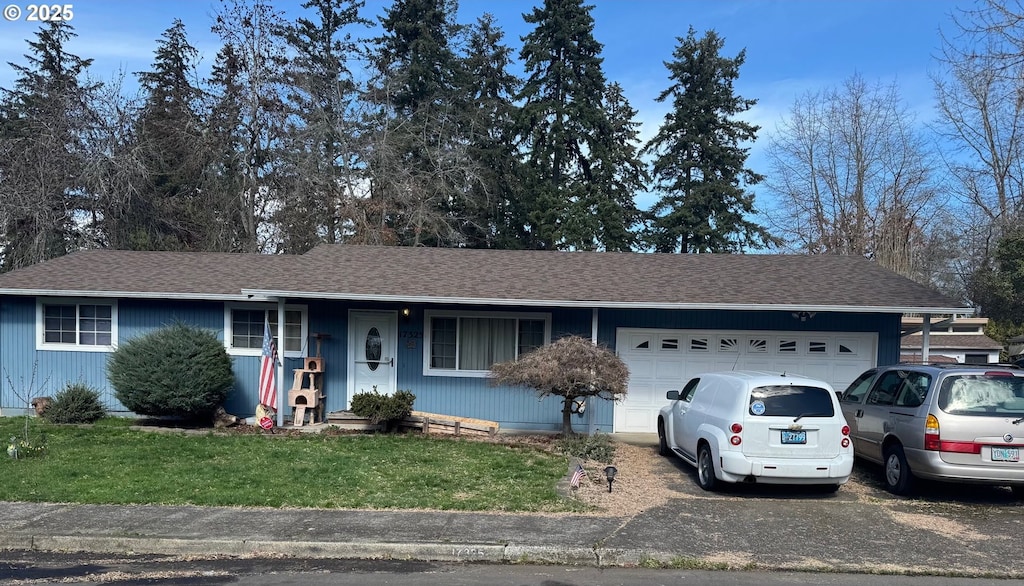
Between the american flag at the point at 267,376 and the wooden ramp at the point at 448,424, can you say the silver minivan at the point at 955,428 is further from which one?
the american flag at the point at 267,376

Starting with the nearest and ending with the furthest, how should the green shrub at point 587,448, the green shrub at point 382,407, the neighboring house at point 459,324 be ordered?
the green shrub at point 587,448 → the green shrub at point 382,407 → the neighboring house at point 459,324

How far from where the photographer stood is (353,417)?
12.7m

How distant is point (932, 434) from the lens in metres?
7.93

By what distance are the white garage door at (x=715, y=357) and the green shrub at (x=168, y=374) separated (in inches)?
307

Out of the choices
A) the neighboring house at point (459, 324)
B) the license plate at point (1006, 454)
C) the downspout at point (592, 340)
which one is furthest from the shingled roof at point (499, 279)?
the license plate at point (1006, 454)

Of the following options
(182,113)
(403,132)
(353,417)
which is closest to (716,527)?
(353,417)

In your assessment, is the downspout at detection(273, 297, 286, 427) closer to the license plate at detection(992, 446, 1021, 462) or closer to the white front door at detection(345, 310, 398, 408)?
the white front door at detection(345, 310, 398, 408)

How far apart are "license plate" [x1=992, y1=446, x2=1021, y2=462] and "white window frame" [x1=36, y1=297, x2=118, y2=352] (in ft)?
49.1

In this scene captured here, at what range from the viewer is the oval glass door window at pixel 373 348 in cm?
1384

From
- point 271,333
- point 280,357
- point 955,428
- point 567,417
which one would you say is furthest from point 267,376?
point 955,428

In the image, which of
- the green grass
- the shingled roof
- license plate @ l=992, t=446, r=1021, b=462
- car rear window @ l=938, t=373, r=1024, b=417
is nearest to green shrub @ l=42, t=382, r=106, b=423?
the green grass

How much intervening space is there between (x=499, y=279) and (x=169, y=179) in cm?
2426

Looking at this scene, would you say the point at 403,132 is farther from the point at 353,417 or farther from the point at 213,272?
the point at 353,417

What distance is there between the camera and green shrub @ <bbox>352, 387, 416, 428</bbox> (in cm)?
1213
